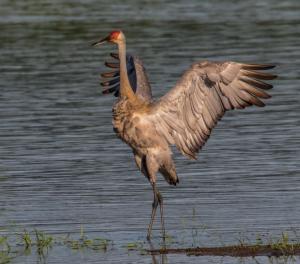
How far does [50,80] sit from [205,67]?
8856 mm

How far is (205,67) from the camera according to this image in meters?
11.3

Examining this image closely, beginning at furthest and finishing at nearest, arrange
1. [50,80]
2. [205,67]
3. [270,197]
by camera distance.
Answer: [50,80] → [270,197] → [205,67]

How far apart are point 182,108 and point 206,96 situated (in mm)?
244

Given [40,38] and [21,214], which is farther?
[40,38]

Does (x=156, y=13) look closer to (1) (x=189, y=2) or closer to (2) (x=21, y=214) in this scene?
(1) (x=189, y=2)

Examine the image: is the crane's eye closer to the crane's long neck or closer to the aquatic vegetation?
the crane's long neck

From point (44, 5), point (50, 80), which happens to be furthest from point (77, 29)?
point (50, 80)

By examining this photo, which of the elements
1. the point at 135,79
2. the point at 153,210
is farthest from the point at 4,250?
the point at 135,79

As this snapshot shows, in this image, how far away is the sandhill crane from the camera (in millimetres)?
11430

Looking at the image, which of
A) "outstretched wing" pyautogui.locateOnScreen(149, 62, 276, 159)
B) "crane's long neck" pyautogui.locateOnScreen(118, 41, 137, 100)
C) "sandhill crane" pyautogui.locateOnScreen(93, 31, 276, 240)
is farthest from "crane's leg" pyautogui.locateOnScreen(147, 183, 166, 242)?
"crane's long neck" pyautogui.locateOnScreen(118, 41, 137, 100)

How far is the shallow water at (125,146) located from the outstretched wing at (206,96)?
0.83 m

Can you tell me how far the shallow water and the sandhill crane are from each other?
0.58 meters

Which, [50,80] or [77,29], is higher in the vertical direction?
[77,29]

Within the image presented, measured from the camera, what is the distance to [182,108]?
1154 centimetres
